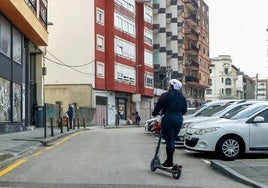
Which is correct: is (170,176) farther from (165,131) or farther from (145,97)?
(145,97)

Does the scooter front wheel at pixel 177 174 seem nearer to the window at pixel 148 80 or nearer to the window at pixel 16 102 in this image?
the window at pixel 16 102

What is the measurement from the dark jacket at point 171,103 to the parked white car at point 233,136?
283 centimetres

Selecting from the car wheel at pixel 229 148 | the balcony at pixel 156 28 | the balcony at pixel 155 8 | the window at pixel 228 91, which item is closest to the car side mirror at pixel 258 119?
the car wheel at pixel 229 148

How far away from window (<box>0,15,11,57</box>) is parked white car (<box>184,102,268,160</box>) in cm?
1342

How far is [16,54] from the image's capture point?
26906 mm

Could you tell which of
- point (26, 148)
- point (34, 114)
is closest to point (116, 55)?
point (34, 114)

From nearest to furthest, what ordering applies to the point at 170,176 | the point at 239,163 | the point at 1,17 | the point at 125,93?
the point at 170,176 → the point at 239,163 → the point at 1,17 → the point at 125,93

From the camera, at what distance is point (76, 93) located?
5019 centimetres

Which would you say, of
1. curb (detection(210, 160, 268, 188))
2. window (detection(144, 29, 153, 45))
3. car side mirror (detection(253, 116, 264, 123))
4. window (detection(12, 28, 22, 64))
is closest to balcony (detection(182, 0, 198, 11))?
window (detection(144, 29, 153, 45))

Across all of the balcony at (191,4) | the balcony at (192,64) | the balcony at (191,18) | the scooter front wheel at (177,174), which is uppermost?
the balcony at (191,4)

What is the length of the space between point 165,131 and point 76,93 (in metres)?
40.8

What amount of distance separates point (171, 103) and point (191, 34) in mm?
75301

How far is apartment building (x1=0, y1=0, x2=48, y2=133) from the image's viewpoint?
23.4 metres

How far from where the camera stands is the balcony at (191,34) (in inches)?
3274
